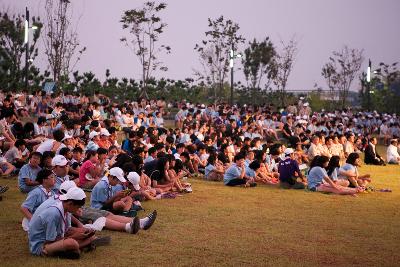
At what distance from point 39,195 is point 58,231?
1.23 m

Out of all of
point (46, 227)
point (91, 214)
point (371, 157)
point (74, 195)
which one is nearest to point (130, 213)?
point (91, 214)

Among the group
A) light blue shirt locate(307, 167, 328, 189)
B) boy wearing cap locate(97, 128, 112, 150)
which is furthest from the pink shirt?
light blue shirt locate(307, 167, 328, 189)

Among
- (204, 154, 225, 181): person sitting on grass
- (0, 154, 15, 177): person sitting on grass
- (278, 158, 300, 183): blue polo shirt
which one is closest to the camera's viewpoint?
(0, 154, 15, 177): person sitting on grass

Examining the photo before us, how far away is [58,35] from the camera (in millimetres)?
32469

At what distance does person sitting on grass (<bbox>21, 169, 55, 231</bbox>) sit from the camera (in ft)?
28.1

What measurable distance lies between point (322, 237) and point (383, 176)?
11.1m

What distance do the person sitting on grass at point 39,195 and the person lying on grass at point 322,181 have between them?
8.39m

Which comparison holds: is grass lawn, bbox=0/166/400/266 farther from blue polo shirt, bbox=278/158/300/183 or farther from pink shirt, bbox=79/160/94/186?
pink shirt, bbox=79/160/94/186

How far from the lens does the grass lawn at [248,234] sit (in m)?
8.09

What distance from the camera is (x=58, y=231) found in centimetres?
761

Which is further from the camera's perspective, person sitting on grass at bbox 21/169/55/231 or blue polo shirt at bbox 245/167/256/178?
blue polo shirt at bbox 245/167/256/178

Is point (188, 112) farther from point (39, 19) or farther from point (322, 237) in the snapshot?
point (322, 237)

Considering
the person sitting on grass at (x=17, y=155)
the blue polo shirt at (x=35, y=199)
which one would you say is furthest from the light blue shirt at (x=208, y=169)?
the blue polo shirt at (x=35, y=199)

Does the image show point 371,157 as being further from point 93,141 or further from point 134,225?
point 134,225
